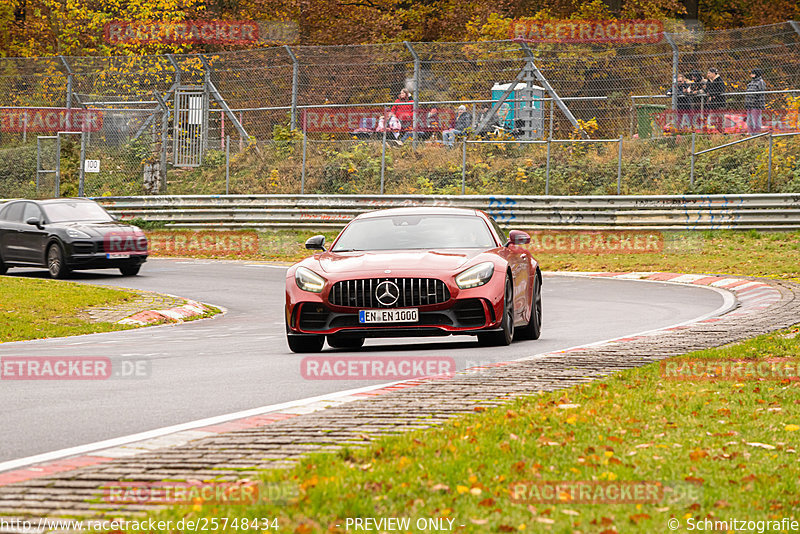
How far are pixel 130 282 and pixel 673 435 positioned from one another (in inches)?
736

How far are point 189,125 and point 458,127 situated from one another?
877 cm

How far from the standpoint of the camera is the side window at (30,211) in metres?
26.4

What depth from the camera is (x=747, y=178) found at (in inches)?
1201

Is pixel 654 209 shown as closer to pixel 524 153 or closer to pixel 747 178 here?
pixel 747 178

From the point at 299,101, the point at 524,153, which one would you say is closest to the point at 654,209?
the point at 524,153

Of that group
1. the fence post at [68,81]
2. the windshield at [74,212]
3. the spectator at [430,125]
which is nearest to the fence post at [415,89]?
the spectator at [430,125]

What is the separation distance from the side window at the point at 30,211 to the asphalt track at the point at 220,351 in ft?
6.91

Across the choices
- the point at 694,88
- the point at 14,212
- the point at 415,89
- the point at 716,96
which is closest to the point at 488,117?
the point at 415,89

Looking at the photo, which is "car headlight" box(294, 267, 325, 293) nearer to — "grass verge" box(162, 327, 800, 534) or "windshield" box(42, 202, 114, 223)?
"grass verge" box(162, 327, 800, 534)

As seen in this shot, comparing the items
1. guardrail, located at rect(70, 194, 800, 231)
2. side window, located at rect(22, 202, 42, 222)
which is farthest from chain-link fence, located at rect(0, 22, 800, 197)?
side window, located at rect(22, 202, 42, 222)

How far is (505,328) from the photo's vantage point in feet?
41.8

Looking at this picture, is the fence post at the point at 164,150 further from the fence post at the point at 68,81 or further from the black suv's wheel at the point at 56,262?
the black suv's wheel at the point at 56,262

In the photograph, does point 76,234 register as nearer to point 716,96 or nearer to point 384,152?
point 384,152

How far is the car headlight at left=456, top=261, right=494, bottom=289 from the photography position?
12367 mm
